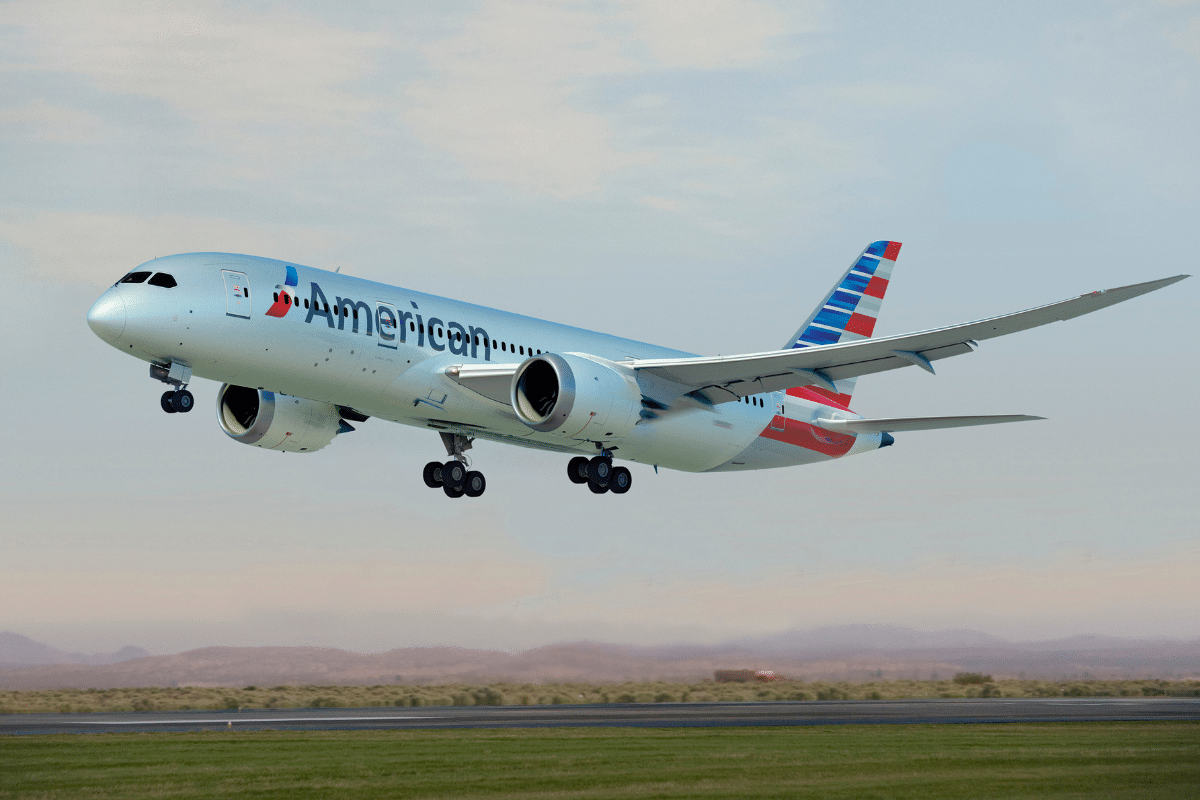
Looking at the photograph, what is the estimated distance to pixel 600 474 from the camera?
1646 inches

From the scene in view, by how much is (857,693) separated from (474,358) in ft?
116

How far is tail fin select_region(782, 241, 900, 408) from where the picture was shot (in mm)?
53031

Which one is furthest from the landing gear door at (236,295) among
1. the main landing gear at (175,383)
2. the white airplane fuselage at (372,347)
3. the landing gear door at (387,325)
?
the landing gear door at (387,325)

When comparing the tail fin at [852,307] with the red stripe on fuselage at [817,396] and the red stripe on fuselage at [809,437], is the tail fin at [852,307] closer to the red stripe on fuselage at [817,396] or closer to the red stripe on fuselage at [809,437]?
the red stripe on fuselage at [817,396]

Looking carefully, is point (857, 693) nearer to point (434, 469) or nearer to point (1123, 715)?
point (1123, 715)

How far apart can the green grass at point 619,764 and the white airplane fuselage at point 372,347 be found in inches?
393

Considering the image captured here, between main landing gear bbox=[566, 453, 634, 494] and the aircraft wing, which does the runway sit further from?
the aircraft wing

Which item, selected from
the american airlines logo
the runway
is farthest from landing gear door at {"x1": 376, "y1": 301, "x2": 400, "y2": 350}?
the runway

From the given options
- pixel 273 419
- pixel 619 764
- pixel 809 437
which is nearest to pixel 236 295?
pixel 273 419

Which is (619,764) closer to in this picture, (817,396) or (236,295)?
(236,295)

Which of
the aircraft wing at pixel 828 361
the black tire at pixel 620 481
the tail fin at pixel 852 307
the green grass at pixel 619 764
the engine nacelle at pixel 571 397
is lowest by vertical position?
the green grass at pixel 619 764

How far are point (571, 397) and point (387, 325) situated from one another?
5.96m

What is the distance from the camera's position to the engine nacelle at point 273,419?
42.5 metres

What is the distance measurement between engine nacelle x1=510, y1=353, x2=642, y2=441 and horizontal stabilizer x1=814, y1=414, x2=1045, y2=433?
11867 mm
